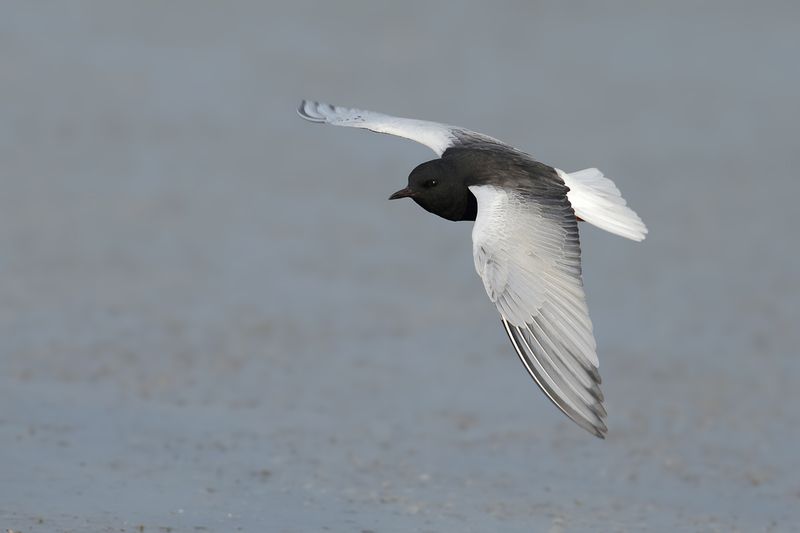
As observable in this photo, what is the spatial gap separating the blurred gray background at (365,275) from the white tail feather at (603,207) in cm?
113

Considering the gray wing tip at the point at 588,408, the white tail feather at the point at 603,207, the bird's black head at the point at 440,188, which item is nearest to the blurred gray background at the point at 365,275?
the gray wing tip at the point at 588,408

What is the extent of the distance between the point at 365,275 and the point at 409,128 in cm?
186

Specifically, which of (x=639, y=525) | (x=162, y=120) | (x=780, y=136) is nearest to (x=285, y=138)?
(x=162, y=120)

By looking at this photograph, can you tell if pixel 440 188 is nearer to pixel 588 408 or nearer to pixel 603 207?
pixel 603 207

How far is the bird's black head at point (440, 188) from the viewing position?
20.0 feet

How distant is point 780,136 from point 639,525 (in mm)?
5590

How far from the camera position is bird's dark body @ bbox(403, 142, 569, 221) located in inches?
237

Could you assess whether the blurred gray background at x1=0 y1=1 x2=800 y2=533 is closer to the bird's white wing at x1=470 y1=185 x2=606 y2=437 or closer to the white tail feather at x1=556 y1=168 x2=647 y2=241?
the bird's white wing at x1=470 y1=185 x2=606 y2=437

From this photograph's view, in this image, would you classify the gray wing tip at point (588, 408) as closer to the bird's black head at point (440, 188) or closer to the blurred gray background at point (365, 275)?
the blurred gray background at point (365, 275)

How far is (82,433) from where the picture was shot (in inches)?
259

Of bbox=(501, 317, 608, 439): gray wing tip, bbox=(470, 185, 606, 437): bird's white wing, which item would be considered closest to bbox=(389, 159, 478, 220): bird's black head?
bbox=(470, 185, 606, 437): bird's white wing

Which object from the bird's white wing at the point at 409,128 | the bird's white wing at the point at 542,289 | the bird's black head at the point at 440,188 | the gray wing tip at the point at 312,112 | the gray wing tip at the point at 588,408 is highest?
the gray wing tip at the point at 312,112

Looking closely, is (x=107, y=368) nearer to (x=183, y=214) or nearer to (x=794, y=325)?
(x=183, y=214)

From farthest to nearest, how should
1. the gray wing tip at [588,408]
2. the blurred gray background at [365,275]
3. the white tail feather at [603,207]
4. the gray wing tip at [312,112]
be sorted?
the gray wing tip at [312,112]
the white tail feather at [603,207]
the blurred gray background at [365,275]
the gray wing tip at [588,408]
